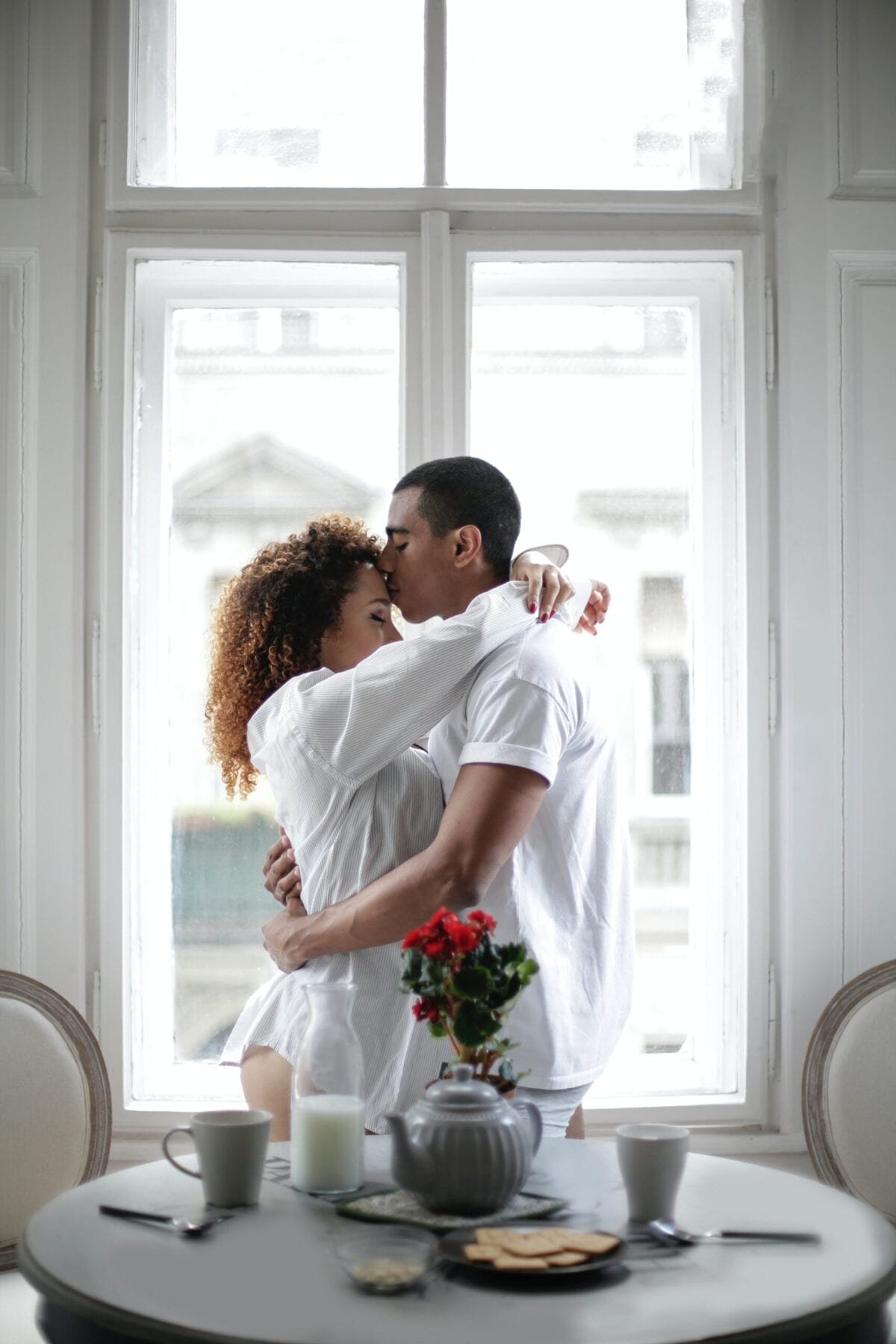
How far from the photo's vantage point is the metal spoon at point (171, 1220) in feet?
3.68

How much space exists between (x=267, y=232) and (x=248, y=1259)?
179 centimetres

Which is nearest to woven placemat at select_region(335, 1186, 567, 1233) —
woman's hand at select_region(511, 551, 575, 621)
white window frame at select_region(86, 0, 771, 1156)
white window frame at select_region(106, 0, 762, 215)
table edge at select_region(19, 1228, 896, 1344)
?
table edge at select_region(19, 1228, 896, 1344)

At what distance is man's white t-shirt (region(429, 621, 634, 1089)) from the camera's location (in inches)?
63.9

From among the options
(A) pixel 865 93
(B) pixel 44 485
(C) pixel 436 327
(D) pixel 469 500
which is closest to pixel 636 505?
(C) pixel 436 327

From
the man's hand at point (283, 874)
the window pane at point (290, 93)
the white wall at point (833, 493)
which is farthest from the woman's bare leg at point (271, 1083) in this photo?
the window pane at point (290, 93)

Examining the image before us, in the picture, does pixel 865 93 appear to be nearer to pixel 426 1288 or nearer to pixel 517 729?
pixel 517 729

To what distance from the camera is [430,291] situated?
2.33 meters

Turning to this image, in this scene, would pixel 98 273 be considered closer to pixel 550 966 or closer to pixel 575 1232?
pixel 550 966

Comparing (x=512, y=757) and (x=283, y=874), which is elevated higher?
(x=512, y=757)

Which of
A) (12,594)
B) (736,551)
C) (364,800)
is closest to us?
(364,800)

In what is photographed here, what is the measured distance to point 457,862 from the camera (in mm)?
1562

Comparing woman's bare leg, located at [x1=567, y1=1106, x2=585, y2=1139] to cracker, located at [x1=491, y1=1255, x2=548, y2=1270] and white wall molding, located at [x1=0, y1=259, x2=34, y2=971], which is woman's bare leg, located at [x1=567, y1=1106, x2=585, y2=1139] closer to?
cracker, located at [x1=491, y1=1255, x2=548, y2=1270]

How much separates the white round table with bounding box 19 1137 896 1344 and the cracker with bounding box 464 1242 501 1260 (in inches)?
0.6

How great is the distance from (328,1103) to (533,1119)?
196 mm
